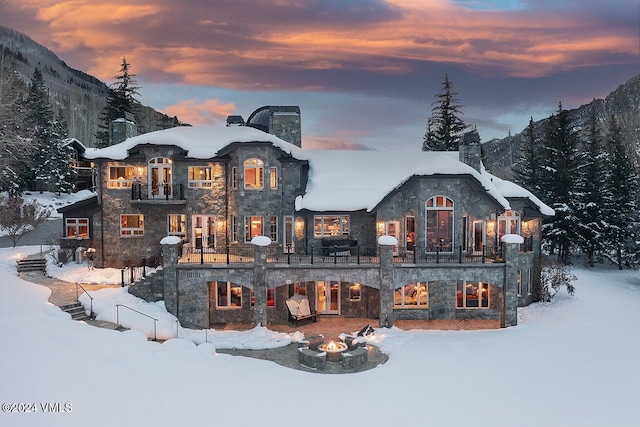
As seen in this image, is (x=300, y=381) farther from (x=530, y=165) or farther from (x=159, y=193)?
(x=530, y=165)

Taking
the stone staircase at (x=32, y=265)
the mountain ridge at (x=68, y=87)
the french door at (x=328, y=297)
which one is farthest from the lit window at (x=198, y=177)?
the mountain ridge at (x=68, y=87)

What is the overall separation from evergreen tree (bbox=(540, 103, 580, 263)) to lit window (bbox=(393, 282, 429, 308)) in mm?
19786

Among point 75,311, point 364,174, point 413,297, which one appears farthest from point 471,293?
point 75,311

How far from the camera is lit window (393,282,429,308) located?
935 inches

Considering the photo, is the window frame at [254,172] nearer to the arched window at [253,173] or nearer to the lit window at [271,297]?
the arched window at [253,173]

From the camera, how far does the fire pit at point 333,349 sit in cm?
1767

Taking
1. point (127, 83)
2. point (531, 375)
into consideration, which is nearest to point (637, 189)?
point (531, 375)

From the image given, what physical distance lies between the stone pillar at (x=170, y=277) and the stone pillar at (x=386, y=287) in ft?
31.9

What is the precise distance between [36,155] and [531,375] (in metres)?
51.8

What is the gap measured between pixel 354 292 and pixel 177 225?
35.2 ft

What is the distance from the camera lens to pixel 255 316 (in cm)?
2156

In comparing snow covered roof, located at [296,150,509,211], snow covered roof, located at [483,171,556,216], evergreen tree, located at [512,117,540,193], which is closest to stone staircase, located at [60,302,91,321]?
snow covered roof, located at [296,150,509,211]

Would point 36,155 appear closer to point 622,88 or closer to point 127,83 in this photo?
point 127,83

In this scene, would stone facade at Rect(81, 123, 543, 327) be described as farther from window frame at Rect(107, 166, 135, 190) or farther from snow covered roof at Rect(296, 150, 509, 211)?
snow covered roof at Rect(296, 150, 509, 211)
